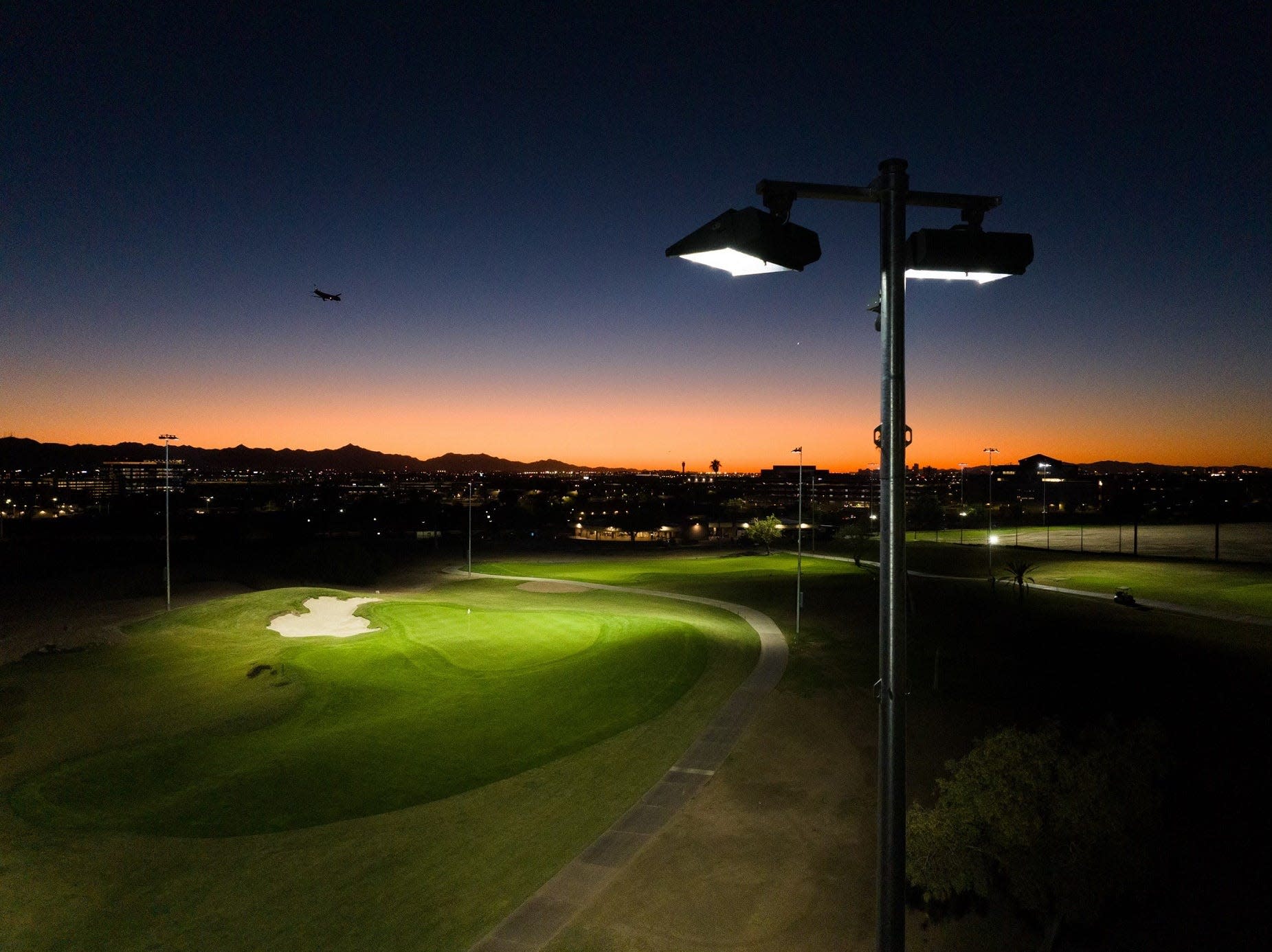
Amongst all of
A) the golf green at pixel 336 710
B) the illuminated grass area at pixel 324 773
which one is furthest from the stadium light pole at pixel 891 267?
the golf green at pixel 336 710

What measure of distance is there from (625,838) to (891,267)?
1169 cm

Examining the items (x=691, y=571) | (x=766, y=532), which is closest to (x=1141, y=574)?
(x=766, y=532)

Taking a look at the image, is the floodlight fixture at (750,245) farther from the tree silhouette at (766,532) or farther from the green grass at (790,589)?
the tree silhouette at (766,532)

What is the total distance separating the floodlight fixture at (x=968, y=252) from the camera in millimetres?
4629

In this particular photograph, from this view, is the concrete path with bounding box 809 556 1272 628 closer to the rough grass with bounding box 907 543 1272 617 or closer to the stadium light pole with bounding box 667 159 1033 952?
the rough grass with bounding box 907 543 1272 617

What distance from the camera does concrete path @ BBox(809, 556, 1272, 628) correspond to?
34.2 m

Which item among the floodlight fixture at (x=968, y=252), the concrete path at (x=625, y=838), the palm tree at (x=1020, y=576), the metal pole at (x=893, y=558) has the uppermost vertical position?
the floodlight fixture at (x=968, y=252)

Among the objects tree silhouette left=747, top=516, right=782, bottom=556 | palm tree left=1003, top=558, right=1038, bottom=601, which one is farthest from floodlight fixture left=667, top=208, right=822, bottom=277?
tree silhouette left=747, top=516, right=782, bottom=556

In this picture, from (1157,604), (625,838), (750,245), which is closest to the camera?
(750,245)

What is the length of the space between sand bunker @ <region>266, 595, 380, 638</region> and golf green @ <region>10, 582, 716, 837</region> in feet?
2.89

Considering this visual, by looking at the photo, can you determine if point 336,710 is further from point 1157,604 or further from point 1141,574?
point 1141,574

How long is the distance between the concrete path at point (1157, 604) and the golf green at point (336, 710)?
25467mm

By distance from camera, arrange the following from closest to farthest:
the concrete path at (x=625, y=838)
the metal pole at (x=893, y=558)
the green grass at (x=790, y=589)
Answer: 1. the metal pole at (x=893, y=558)
2. the concrete path at (x=625, y=838)
3. the green grass at (x=790, y=589)

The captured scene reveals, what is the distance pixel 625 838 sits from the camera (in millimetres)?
12977
